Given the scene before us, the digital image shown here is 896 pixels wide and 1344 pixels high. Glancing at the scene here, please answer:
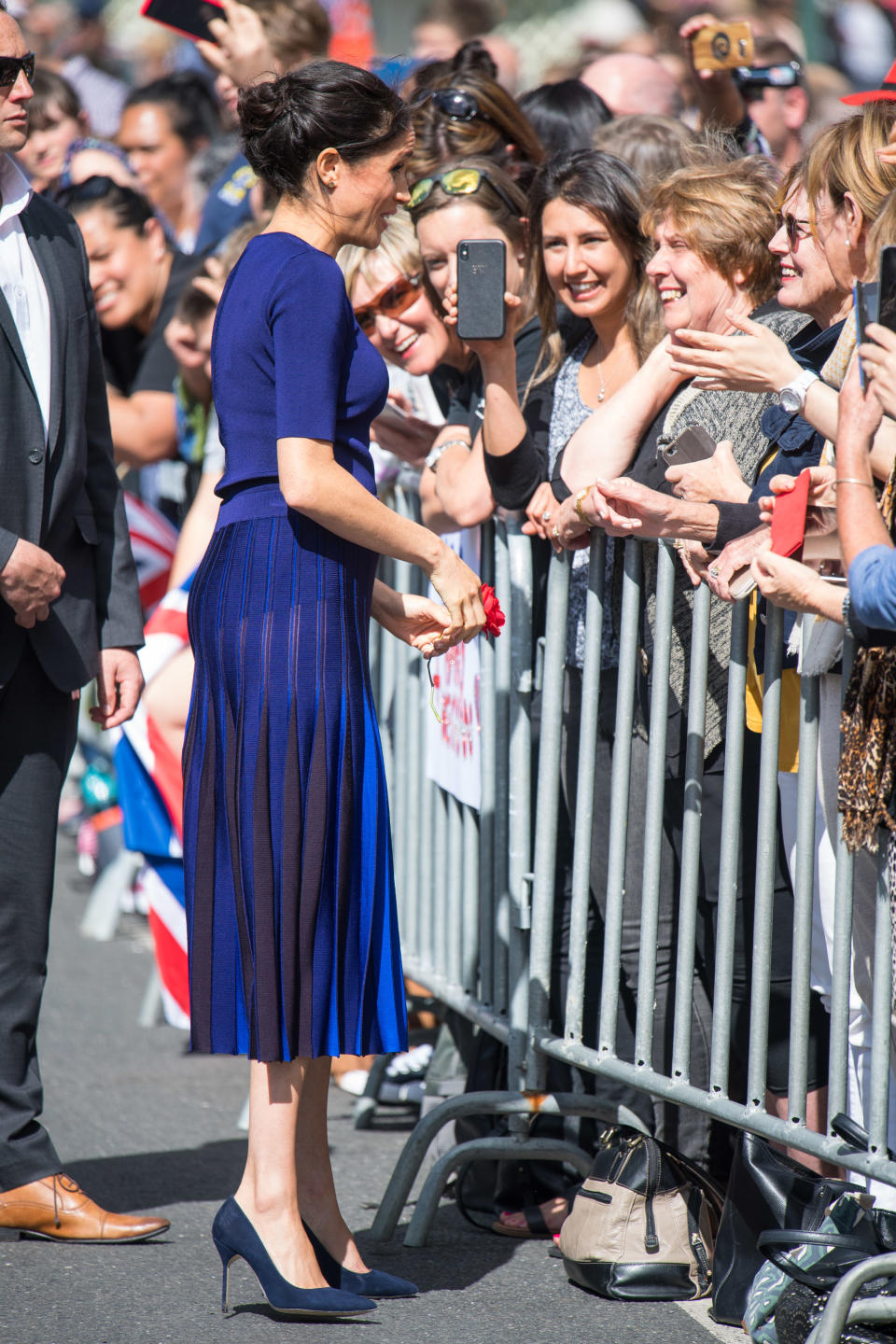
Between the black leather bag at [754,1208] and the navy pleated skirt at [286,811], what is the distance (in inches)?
25.9

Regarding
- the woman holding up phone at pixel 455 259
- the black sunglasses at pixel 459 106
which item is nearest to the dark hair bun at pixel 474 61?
the black sunglasses at pixel 459 106

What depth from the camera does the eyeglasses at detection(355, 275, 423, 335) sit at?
14.3 feet

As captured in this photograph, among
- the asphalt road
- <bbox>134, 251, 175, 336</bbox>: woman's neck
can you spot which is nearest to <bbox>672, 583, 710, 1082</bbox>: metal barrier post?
the asphalt road

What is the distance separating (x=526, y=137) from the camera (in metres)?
4.82

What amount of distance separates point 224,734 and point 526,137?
251cm

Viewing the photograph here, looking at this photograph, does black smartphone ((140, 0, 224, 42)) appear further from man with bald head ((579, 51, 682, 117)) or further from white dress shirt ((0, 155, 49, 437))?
white dress shirt ((0, 155, 49, 437))

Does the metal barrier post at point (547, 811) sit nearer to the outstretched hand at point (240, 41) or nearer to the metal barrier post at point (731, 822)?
the metal barrier post at point (731, 822)

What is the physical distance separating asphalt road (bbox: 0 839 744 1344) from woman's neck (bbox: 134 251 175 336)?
2811mm

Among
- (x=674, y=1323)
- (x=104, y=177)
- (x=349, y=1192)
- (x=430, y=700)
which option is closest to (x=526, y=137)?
(x=430, y=700)

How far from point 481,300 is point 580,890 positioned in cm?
124

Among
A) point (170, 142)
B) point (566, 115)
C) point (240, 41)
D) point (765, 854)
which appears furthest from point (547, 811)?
point (170, 142)

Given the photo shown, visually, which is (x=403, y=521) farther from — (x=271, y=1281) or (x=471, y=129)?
(x=471, y=129)

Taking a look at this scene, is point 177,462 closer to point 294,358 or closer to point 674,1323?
point 294,358

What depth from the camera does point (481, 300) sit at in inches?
138
